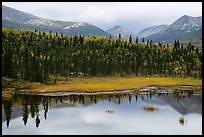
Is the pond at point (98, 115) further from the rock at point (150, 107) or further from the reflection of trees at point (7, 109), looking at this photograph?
the rock at point (150, 107)

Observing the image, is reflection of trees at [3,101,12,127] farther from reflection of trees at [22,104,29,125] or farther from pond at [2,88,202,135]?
reflection of trees at [22,104,29,125]

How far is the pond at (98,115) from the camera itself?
173 feet

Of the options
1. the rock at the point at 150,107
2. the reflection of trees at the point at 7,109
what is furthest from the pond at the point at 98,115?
the rock at the point at 150,107

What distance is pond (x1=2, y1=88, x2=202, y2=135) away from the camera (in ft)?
173

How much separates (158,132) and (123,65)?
144 m

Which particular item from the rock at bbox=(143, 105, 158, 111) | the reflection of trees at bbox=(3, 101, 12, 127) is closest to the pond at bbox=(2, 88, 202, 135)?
the reflection of trees at bbox=(3, 101, 12, 127)

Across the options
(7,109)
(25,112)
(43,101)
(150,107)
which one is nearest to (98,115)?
(25,112)

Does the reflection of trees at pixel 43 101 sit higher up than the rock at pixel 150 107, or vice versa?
the reflection of trees at pixel 43 101

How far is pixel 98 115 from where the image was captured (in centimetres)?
6650

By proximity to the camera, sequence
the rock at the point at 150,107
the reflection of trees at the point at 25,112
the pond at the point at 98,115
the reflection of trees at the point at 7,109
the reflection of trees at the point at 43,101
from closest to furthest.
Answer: the pond at the point at 98,115
the reflection of trees at the point at 7,109
the reflection of trees at the point at 25,112
the reflection of trees at the point at 43,101
the rock at the point at 150,107

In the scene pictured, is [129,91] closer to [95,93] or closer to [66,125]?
[95,93]

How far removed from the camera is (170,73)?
18962 cm

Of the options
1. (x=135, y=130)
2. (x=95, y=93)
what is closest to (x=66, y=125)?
(x=135, y=130)

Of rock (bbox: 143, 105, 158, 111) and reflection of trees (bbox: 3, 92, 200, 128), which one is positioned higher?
reflection of trees (bbox: 3, 92, 200, 128)
